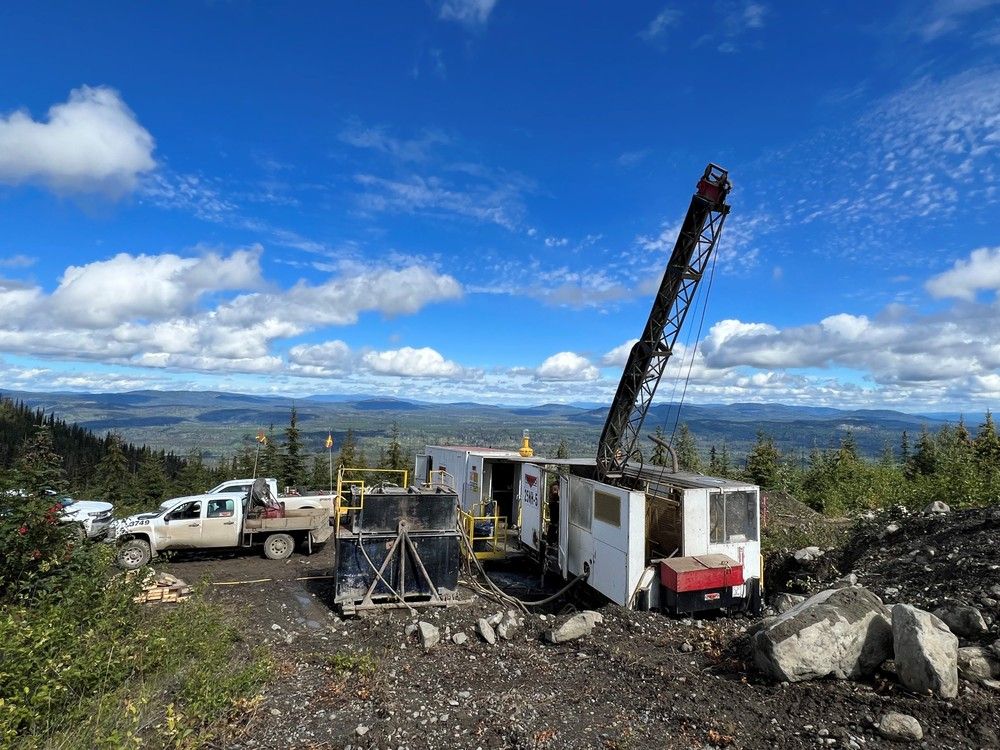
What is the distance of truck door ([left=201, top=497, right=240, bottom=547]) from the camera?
1366 cm

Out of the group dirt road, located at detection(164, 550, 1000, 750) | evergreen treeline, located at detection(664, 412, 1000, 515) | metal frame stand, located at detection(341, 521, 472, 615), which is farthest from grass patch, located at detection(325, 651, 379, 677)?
evergreen treeline, located at detection(664, 412, 1000, 515)

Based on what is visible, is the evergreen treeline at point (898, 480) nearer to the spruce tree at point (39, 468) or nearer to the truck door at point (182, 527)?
the truck door at point (182, 527)

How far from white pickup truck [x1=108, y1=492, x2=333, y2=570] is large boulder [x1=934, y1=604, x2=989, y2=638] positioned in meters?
12.9

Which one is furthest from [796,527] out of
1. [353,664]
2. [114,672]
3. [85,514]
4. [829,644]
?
[85,514]

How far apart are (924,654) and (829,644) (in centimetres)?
86

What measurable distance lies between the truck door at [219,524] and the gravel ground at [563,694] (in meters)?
4.45

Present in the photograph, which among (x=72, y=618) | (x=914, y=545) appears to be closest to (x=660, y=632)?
(x=914, y=545)

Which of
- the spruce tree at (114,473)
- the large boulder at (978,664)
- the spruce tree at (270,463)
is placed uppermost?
the large boulder at (978,664)

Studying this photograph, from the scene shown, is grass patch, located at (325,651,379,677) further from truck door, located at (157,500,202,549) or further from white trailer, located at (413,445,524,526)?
white trailer, located at (413,445,524,526)

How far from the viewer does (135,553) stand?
42.5 feet

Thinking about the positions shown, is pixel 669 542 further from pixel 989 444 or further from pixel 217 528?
pixel 989 444

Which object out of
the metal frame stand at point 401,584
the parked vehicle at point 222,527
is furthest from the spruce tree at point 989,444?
the parked vehicle at point 222,527

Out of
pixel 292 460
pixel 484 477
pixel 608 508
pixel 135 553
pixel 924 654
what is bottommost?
pixel 292 460

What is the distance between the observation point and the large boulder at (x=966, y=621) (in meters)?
6.44
